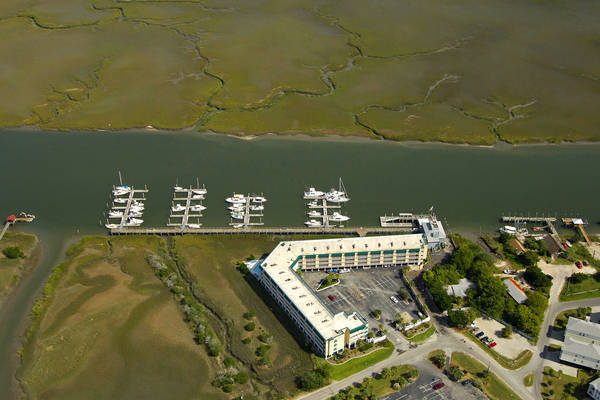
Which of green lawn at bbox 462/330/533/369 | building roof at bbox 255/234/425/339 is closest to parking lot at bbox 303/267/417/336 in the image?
building roof at bbox 255/234/425/339

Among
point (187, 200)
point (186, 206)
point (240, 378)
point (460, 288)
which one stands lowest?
point (240, 378)

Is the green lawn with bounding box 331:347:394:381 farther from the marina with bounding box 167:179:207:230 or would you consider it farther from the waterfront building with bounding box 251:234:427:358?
the marina with bounding box 167:179:207:230

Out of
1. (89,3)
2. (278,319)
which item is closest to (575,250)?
A: (278,319)

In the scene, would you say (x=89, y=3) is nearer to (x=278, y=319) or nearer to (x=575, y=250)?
(x=278, y=319)

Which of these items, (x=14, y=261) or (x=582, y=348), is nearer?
(x=582, y=348)

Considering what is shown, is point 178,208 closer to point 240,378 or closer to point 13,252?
point 13,252

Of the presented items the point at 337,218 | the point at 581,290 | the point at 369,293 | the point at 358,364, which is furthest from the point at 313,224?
the point at 581,290

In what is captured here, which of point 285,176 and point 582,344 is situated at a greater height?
point 285,176
